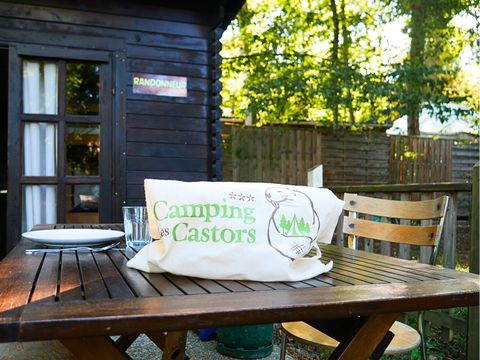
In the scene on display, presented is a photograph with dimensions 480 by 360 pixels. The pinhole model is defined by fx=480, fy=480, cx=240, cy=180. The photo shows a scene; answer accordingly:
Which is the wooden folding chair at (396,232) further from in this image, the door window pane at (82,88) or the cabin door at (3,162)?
the cabin door at (3,162)

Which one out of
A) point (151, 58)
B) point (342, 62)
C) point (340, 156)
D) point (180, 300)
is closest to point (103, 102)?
point (151, 58)

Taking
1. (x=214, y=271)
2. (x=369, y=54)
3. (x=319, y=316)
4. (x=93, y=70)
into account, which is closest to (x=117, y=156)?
(x=93, y=70)

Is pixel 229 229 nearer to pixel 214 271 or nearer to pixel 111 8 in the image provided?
pixel 214 271

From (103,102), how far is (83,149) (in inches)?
15.5

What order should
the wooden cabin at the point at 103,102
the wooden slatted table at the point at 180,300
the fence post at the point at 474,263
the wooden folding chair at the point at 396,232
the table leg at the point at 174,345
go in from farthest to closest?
the wooden cabin at the point at 103,102, the fence post at the point at 474,263, the wooden folding chair at the point at 396,232, the table leg at the point at 174,345, the wooden slatted table at the point at 180,300

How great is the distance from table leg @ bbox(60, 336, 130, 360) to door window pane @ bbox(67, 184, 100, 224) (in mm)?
3020

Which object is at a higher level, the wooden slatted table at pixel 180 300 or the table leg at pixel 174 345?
the wooden slatted table at pixel 180 300

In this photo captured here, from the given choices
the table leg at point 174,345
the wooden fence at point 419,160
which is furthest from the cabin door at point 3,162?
the wooden fence at point 419,160

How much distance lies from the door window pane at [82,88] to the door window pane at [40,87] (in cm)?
10

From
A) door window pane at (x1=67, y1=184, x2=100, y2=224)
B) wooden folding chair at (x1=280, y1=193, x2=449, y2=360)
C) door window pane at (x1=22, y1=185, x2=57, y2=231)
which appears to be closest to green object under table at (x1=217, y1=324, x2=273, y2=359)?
wooden folding chair at (x1=280, y1=193, x2=449, y2=360)

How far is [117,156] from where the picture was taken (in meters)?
3.71

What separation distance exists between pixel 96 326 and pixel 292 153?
6.58m

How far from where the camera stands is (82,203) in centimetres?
369

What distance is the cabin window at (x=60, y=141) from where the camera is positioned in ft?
11.7
